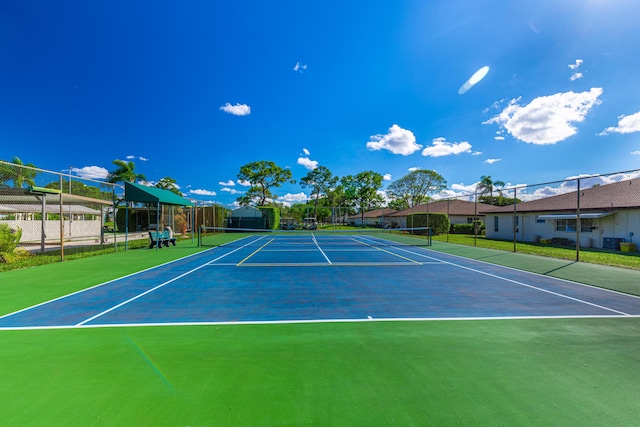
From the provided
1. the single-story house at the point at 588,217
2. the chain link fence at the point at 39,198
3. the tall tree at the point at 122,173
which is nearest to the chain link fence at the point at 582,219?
the single-story house at the point at 588,217

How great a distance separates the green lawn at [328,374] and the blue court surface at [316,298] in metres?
0.50

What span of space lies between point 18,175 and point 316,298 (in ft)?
44.1

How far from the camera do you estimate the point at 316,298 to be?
6691mm

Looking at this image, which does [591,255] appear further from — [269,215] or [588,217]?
[269,215]

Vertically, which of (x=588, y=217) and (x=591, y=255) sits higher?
(x=588, y=217)

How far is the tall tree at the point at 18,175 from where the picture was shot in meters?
10.8

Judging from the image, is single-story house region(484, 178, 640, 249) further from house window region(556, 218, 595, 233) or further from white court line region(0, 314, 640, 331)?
white court line region(0, 314, 640, 331)

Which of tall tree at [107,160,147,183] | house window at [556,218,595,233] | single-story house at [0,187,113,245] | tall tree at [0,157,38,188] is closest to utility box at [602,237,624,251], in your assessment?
house window at [556,218,595,233]

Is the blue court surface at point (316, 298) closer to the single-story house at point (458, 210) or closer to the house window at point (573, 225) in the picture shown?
the house window at point (573, 225)

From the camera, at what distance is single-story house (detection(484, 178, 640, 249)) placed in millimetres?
18828

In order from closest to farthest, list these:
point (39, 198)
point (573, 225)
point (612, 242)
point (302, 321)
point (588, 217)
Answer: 1. point (302, 321)
2. point (39, 198)
3. point (612, 242)
4. point (588, 217)
5. point (573, 225)

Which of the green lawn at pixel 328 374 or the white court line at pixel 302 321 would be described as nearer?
the green lawn at pixel 328 374

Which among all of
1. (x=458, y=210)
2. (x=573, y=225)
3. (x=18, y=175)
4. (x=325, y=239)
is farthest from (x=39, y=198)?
(x=458, y=210)

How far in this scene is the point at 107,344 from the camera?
13.6 feet
